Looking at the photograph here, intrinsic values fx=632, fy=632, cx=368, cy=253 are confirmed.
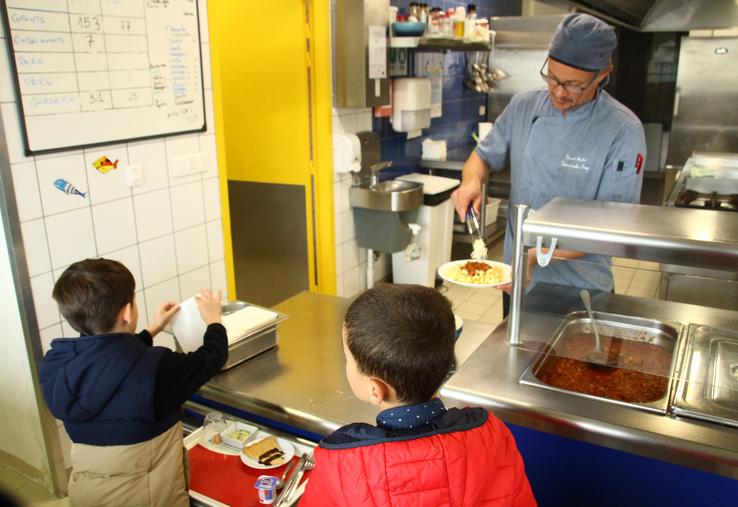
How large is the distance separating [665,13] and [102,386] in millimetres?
3954

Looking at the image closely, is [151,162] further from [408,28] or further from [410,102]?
[410,102]

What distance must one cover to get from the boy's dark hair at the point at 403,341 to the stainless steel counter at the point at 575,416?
43 cm

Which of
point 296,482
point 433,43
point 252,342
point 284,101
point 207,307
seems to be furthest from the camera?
point 433,43

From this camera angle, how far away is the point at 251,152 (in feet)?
14.3

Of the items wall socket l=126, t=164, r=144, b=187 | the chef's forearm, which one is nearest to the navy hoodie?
wall socket l=126, t=164, r=144, b=187

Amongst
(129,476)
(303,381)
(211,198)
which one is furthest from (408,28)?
(129,476)

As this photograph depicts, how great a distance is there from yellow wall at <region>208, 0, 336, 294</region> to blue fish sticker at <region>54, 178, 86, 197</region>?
1.65m

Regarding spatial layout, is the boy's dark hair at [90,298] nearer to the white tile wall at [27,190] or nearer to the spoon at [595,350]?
the white tile wall at [27,190]

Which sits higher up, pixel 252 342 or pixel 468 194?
pixel 468 194

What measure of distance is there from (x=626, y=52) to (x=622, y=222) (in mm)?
5921

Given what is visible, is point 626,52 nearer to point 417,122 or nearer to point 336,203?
point 417,122

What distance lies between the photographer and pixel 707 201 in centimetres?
391

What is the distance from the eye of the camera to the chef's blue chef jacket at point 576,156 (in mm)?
1976

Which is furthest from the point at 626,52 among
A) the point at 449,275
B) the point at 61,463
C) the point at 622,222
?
the point at 61,463
